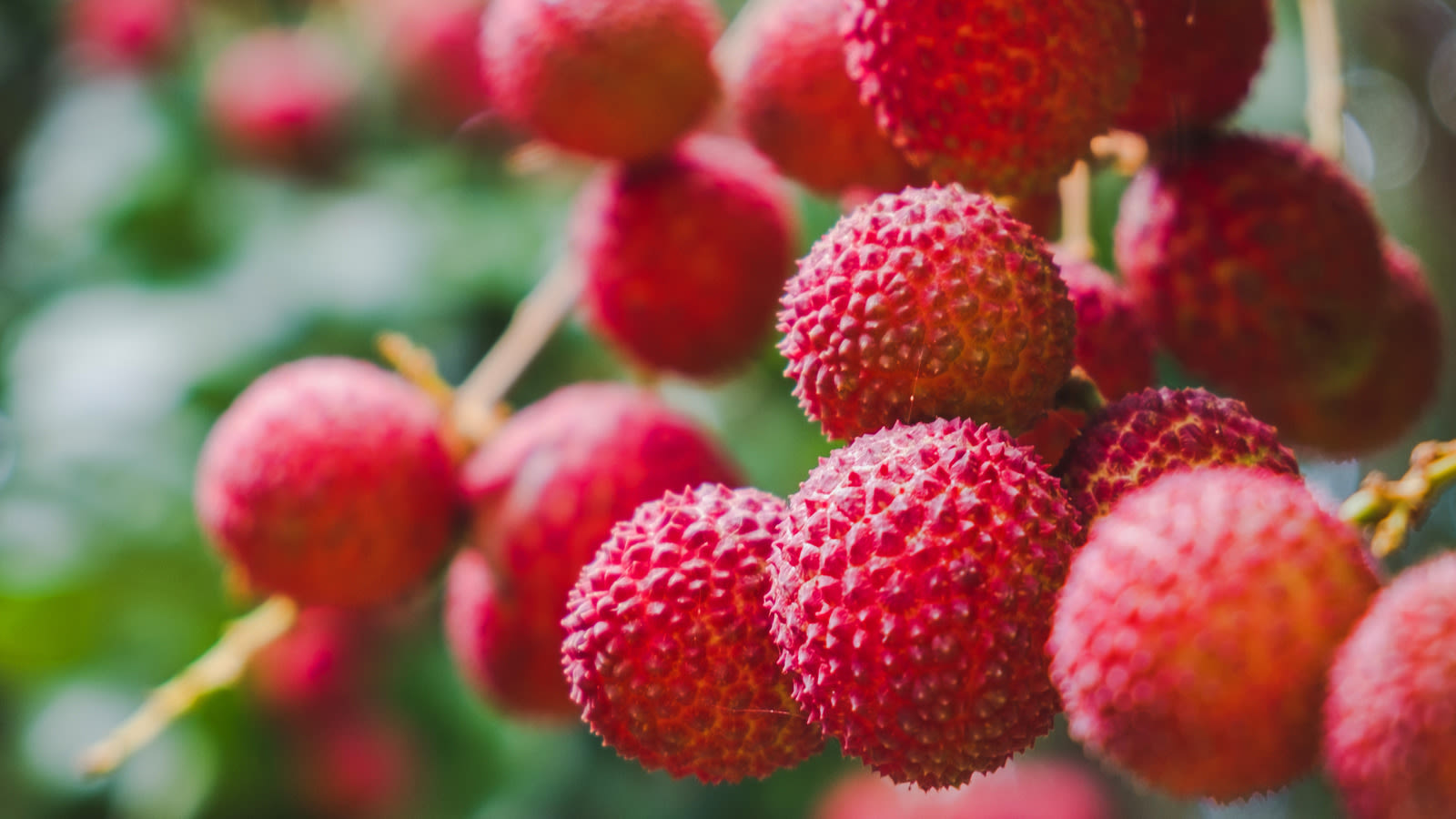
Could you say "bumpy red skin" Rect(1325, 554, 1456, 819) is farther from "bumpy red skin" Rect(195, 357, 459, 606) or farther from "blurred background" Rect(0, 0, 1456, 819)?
"blurred background" Rect(0, 0, 1456, 819)

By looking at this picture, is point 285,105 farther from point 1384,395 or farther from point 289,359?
point 1384,395

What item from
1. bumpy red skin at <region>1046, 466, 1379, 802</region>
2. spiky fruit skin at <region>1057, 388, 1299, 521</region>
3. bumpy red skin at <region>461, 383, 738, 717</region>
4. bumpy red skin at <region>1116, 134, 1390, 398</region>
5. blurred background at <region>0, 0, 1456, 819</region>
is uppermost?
bumpy red skin at <region>1046, 466, 1379, 802</region>

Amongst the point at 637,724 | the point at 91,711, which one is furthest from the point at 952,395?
the point at 91,711

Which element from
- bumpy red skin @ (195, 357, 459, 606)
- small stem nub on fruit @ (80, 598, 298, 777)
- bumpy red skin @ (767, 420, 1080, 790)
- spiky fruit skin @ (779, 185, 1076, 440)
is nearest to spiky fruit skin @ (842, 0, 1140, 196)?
spiky fruit skin @ (779, 185, 1076, 440)

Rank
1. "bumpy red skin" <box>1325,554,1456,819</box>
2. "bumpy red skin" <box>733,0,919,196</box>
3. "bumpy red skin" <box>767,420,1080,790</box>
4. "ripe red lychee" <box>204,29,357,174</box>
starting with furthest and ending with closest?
"ripe red lychee" <box>204,29,357,174</box> → "bumpy red skin" <box>733,0,919,196</box> → "bumpy red skin" <box>767,420,1080,790</box> → "bumpy red skin" <box>1325,554,1456,819</box>

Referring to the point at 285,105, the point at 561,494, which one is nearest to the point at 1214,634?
the point at 561,494

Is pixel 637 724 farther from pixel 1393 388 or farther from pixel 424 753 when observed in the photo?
pixel 424 753
